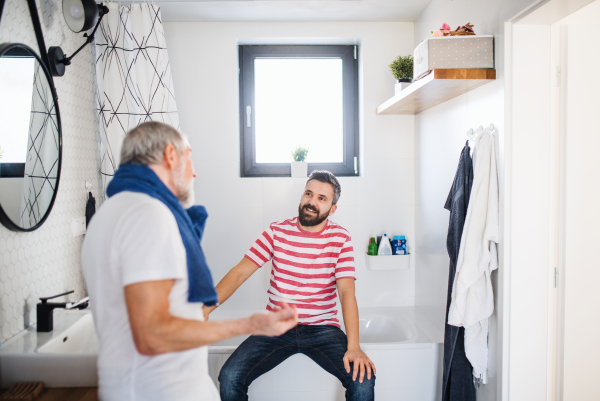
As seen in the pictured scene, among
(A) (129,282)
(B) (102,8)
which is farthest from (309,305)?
(B) (102,8)

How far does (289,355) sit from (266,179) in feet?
3.69

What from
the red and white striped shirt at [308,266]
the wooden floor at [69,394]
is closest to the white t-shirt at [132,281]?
the wooden floor at [69,394]

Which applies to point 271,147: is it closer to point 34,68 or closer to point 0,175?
point 34,68

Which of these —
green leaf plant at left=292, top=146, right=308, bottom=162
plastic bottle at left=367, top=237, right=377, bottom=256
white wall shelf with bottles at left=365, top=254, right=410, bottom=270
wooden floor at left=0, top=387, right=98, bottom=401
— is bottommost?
wooden floor at left=0, top=387, right=98, bottom=401

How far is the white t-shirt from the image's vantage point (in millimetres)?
910

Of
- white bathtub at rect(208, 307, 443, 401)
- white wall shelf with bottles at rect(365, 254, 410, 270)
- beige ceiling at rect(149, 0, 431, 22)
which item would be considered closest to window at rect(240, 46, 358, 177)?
beige ceiling at rect(149, 0, 431, 22)

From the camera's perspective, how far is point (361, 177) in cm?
273

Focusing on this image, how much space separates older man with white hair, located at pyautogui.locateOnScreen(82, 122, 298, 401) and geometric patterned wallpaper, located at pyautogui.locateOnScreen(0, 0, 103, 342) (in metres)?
0.80

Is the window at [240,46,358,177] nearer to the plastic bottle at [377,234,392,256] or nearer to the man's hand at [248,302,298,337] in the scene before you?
the plastic bottle at [377,234,392,256]

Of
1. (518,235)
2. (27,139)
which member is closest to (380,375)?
(518,235)

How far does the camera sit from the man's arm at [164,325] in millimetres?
893

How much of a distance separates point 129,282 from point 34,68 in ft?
4.09

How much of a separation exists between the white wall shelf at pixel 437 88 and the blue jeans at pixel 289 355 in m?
1.18

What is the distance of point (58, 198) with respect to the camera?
193 cm
